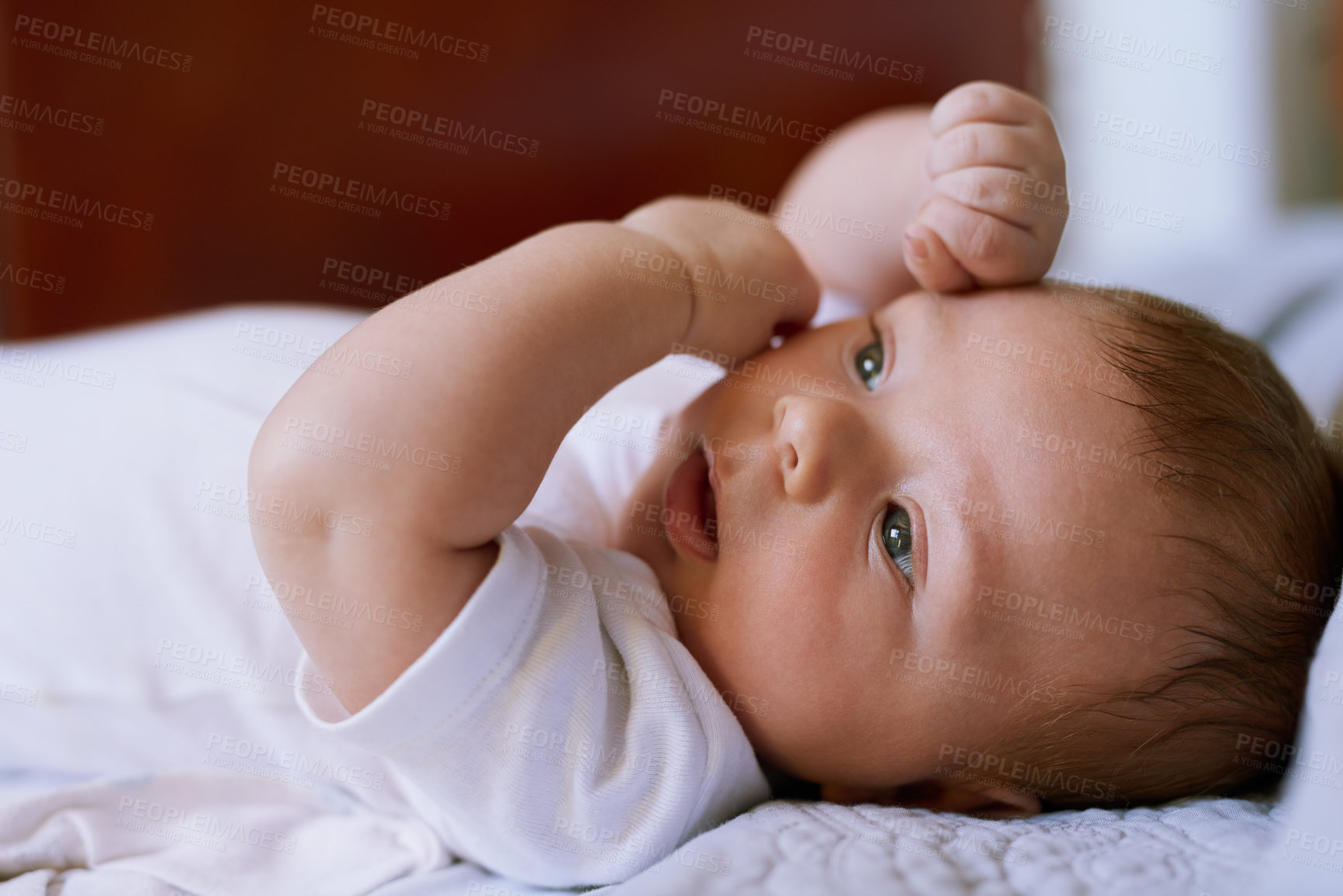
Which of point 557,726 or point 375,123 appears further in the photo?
point 375,123

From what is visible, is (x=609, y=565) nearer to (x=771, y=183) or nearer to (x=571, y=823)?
(x=571, y=823)

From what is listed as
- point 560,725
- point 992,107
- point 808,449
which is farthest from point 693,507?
point 992,107

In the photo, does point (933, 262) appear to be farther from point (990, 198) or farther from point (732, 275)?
point (732, 275)

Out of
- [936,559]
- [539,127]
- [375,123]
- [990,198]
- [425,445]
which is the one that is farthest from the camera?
[539,127]

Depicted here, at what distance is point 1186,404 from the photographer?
0.85 metres

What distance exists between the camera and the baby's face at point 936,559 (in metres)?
0.83

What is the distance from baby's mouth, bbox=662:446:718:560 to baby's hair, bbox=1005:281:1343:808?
0.34 m

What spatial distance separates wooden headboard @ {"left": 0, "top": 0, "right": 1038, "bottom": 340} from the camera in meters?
1.66

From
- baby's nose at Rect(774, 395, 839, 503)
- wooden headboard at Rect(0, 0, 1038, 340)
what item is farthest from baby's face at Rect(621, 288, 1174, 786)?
wooden headboard at Rect(0, 0, 1038, 340)

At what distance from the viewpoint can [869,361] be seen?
97 centimetres

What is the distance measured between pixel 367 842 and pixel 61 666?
14.2 inches

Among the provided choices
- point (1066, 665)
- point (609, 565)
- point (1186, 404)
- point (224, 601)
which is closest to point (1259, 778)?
point (1066, 665)

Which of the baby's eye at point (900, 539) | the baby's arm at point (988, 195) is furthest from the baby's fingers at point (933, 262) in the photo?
the baby's eye at point (900, 539)

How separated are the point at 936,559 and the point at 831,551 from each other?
3.5 inches
